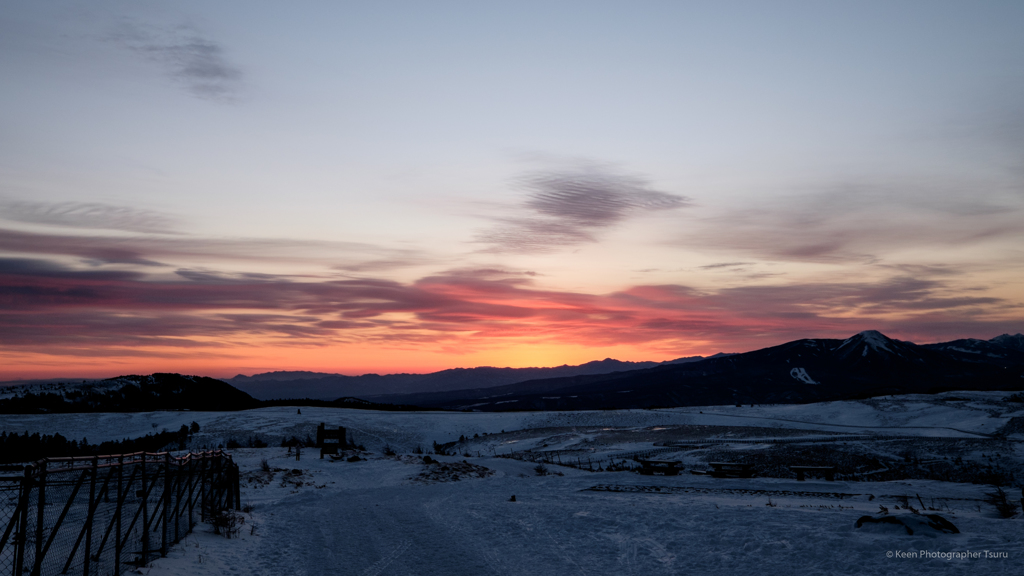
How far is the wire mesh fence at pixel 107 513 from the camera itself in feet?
34.0

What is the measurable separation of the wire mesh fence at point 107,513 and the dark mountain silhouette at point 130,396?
43.5 meters

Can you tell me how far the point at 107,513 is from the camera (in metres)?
15.9

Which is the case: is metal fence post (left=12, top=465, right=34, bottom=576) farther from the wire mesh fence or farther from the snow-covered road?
the snow-covered road

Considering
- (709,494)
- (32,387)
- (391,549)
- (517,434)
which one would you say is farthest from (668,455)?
(32,387)

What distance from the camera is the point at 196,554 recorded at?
15.7 metres

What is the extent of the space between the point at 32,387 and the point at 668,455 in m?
62.5

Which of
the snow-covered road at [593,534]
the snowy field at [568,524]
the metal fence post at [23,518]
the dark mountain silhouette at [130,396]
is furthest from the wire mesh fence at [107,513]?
the dark mountain silhouette at [130,396]

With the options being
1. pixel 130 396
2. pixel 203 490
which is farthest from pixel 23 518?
pixel 130 396

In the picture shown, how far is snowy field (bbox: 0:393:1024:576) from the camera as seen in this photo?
15039mm

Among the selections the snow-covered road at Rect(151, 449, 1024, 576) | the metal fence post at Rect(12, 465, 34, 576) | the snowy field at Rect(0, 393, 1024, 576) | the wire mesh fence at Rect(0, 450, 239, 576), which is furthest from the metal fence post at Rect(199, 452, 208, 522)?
the metal fence post at Rect(12, 465, 34, 576)

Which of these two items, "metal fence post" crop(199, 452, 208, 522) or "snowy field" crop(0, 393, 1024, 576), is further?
"metal fence post" crop(199, 452, 208, 522)

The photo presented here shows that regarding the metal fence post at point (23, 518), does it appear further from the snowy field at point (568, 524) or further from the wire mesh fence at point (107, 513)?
the snowy field at point (568, 524)

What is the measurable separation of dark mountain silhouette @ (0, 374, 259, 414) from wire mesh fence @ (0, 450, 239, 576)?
43.5 meters

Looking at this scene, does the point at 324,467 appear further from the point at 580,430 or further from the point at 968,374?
the point at 968,374
